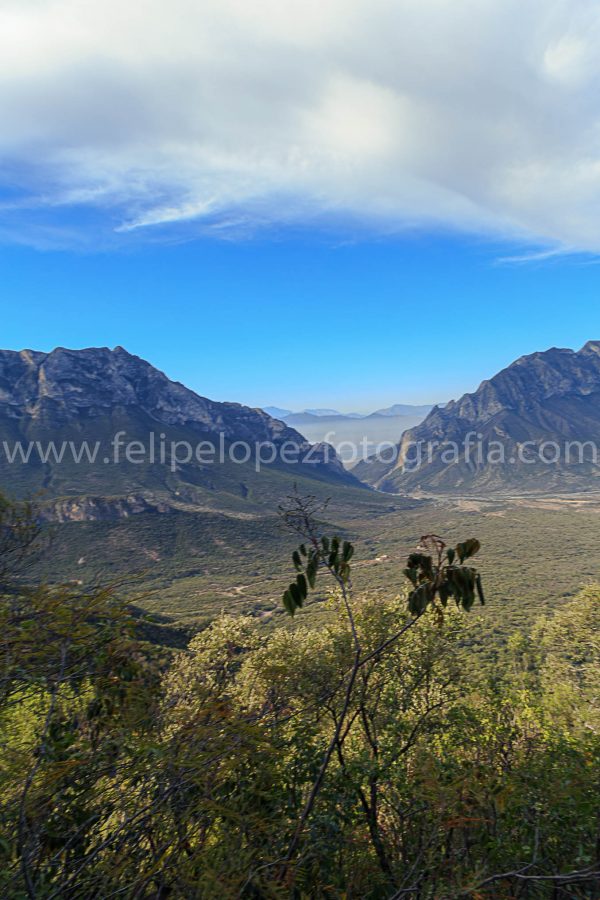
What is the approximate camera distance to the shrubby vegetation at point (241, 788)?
17.2 ft

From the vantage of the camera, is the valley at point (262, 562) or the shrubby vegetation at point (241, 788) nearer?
the shrubby vegetation at point (241, 788)

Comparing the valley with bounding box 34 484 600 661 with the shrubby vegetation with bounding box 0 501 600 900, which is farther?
the valley with bounding box 34 484 600 661

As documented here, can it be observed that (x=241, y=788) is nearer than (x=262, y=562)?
Yes

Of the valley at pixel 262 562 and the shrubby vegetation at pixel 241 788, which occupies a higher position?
the shrubby vegetation at pixel 241 788

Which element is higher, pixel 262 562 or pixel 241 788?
pixel 241 788

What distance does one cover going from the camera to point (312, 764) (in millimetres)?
8742

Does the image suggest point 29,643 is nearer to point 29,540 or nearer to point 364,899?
point 29,540

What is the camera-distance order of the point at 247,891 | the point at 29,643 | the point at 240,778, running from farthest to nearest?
the point at 240,778, the point at 29,643, the point at 247,891

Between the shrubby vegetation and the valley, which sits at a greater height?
the shrubby vegetation

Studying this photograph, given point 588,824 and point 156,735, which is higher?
point 156,735

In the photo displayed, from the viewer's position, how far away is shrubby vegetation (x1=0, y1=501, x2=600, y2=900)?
206 inches

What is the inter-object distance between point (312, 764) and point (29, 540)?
8.31 metres

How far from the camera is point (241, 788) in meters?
7.51

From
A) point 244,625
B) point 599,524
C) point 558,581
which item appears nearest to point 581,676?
point 244,625
